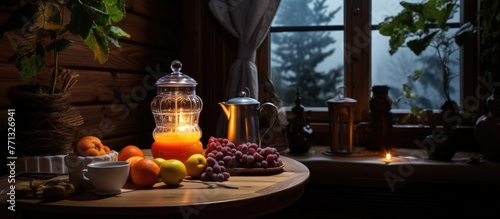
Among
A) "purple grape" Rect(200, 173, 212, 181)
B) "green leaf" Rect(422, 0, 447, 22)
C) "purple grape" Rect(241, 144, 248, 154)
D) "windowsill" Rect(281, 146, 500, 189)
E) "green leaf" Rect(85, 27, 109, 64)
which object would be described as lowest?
"windowsill" Rect(281, 146, 500, 189)

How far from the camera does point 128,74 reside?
254 cm

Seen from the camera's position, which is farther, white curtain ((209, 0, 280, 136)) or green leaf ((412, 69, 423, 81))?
white curtain ((209, 0, 280, 136))

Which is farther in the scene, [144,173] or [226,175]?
[226,175]

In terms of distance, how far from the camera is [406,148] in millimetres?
2705

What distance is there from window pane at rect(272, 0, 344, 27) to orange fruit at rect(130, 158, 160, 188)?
1796 mm

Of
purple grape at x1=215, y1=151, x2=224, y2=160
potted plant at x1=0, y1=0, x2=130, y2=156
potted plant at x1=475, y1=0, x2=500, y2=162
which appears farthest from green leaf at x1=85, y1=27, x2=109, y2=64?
potted plant at x1=475, y1=0, x2=500, y2=162

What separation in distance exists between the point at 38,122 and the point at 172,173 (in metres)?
0.51

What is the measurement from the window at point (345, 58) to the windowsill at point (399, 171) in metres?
0.48

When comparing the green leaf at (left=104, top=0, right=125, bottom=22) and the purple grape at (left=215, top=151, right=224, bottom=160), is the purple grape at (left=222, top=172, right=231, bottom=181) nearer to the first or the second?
the purple grape at (left=215, top=151, right=224, bottom=160)

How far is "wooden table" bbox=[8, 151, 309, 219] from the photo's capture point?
3.76 ft

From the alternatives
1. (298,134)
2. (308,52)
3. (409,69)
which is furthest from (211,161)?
(409,69)

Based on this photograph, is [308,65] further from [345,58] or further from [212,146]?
[212,146]

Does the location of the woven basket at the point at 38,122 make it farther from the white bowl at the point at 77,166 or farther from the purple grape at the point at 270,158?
the purple grape at the point at 270,158

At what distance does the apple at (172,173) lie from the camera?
137 cm
